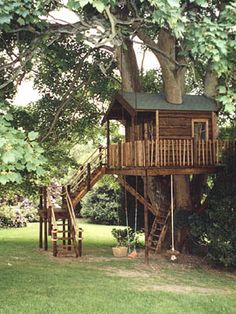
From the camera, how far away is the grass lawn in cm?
1105

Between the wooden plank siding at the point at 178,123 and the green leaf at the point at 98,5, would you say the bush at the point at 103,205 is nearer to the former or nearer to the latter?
the wooden plank siding at the point at 178,123

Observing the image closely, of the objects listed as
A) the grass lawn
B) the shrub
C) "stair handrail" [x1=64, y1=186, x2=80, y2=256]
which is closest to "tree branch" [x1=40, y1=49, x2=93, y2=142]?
"stair handrail" [x1=64, y1=186, x2=80, y2=256]

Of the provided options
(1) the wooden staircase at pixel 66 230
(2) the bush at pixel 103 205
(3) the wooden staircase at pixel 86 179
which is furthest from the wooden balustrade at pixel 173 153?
(2) the bush at pixel 103 205

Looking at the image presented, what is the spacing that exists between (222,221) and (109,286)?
5240mm

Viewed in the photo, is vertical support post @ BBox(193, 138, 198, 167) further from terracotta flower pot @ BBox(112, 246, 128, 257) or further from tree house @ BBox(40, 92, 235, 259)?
terracotta flower pot @ BBox(112, 246, 128, 257)

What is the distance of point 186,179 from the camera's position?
19.6m

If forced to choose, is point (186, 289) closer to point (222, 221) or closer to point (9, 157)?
point (222, 221)

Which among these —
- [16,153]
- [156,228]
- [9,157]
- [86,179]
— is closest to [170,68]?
[86,179]

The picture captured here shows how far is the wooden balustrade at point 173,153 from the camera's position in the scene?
1641cm

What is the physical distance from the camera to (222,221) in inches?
637

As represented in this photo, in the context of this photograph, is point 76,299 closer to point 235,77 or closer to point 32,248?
point 235,77

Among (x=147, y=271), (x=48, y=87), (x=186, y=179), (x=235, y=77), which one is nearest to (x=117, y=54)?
(x=48, y=87)

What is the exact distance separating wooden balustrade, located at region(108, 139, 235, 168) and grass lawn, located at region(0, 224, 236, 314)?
3716 mm

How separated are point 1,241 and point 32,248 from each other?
12.1ft
